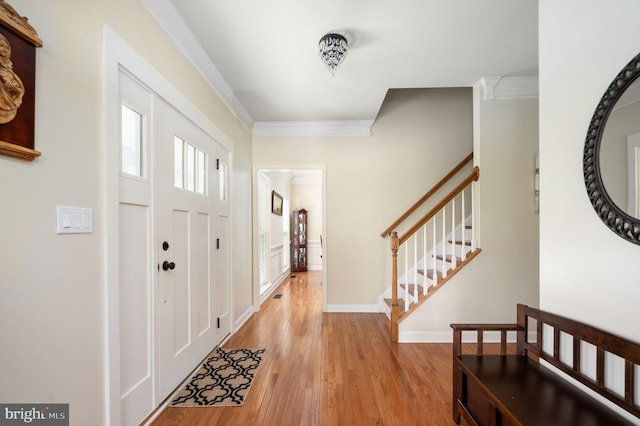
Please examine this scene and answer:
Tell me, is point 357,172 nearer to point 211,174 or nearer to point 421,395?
point 211,174

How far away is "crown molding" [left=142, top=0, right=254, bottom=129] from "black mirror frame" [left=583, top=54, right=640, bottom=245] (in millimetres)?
2318

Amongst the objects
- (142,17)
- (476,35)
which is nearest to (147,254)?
(142,17)

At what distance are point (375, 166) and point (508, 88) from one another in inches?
64.4

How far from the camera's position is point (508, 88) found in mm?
2781

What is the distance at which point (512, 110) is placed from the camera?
282cm

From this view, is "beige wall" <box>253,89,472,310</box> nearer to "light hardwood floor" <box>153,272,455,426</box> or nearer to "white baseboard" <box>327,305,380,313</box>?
"white baseboard" <box>327,305,380,313</box>

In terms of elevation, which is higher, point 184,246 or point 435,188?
point 435,188

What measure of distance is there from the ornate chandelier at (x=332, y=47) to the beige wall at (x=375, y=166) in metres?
1.74

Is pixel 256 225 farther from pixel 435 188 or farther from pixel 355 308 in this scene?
pixel 435 188

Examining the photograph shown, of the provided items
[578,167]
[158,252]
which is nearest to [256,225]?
[158,252]

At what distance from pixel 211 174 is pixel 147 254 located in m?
1.09

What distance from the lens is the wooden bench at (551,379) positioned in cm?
105

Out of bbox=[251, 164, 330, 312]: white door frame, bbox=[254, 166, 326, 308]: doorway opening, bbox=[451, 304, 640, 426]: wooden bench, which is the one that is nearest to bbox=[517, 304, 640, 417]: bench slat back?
bbox=[451, 304, 640, 426]: wooden bench

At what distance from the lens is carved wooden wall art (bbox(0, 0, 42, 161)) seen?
0.86 meters
